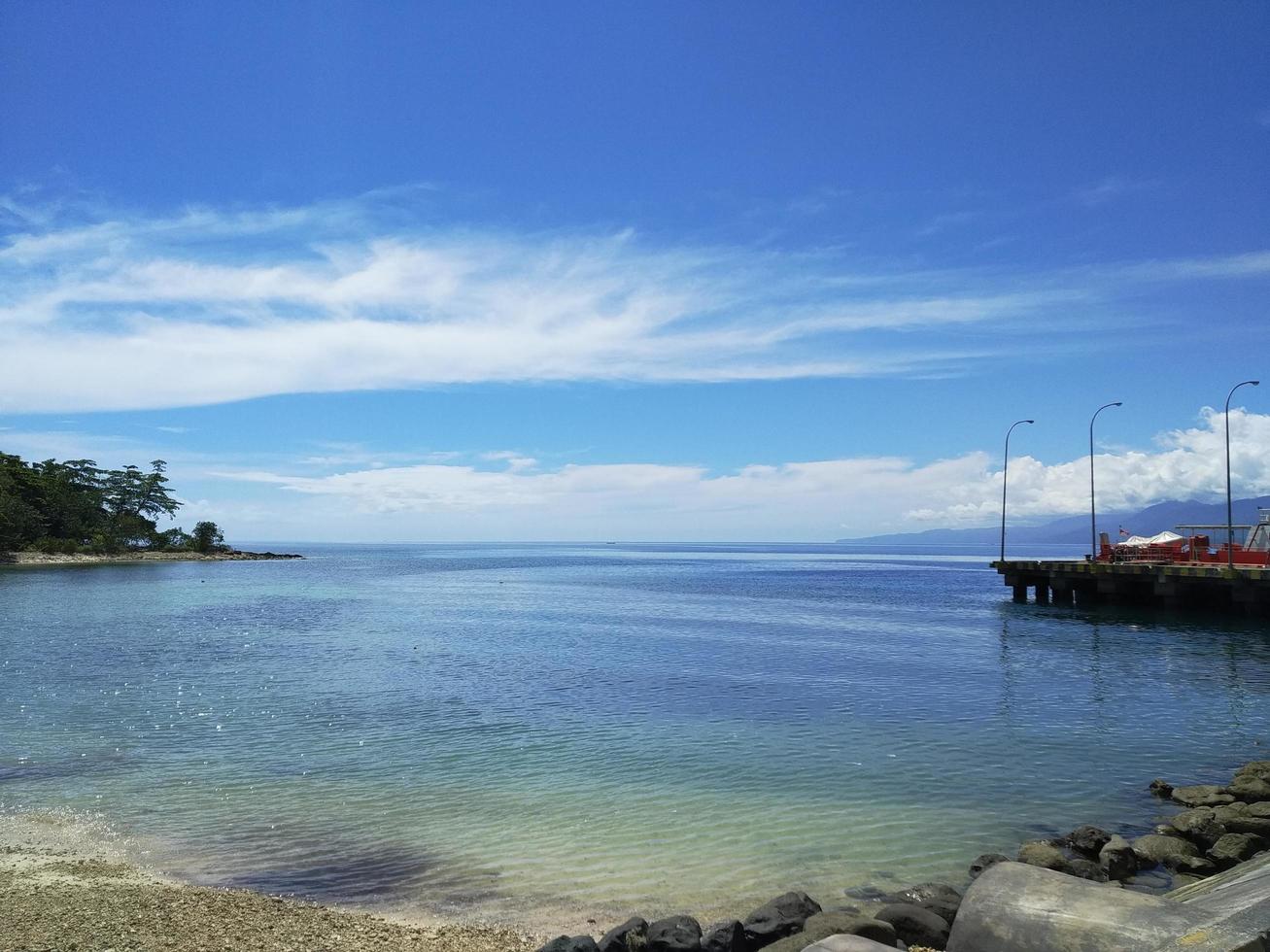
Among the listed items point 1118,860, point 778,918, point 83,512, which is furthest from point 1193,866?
point 83,512

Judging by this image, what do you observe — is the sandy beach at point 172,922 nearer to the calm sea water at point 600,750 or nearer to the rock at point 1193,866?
the calm sea water at point 600,750

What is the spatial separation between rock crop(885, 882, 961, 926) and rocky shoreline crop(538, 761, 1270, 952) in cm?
1

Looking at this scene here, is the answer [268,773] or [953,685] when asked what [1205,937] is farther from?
[953,685]

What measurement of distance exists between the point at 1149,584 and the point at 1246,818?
51679mm

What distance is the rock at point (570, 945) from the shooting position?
27.4 feet

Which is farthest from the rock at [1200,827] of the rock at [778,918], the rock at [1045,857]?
the rock at [778,918]

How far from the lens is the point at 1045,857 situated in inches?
448

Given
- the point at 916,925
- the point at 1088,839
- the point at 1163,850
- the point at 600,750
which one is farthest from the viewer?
the point at 600,750

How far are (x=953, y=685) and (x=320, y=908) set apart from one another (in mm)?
22261

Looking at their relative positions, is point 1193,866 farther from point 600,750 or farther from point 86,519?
point 86,519

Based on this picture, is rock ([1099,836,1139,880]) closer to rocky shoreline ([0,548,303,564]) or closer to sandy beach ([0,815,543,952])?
sandy beach ([0,815,543,952])

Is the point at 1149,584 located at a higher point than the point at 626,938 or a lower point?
higher

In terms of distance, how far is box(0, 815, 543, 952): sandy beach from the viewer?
339 inches

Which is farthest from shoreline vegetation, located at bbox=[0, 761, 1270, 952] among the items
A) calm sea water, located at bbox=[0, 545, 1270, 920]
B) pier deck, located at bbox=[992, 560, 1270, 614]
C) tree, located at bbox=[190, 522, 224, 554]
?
tree, located at bbox=[190, 522, 224, 554]
